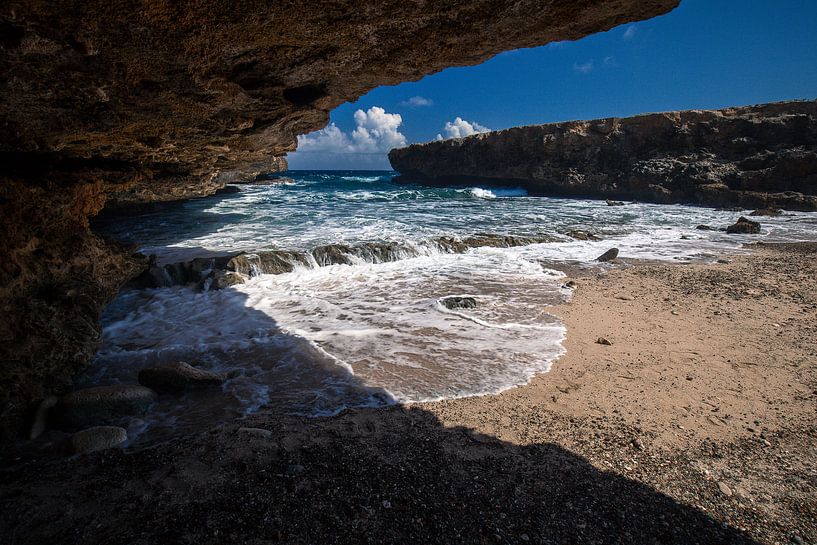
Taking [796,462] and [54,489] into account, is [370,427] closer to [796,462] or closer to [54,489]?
[54,489]

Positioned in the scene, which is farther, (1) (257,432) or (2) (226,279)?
(2) (226,279)

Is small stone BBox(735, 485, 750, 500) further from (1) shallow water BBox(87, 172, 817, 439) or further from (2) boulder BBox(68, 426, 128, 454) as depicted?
(2) boulder BBox(68, 426, 128, 454)

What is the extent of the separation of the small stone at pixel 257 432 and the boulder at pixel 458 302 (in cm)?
400

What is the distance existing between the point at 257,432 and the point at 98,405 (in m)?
1.76

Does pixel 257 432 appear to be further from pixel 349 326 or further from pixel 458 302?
pixel 458 302

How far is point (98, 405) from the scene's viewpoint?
3734 mm

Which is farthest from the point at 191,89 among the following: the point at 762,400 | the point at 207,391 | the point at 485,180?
the point at 485,180

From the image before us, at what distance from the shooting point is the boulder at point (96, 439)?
3.24m

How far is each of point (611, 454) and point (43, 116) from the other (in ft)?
19.0

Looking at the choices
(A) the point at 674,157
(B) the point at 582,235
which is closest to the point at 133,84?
(B) the point at 582,235

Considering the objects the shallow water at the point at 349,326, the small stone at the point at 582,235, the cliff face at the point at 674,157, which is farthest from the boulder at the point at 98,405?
the cliff face at the point at 674,157

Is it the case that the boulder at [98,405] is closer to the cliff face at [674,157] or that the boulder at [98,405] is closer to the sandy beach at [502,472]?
the sandy beach at [502,472]

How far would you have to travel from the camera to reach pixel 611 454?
3.20m

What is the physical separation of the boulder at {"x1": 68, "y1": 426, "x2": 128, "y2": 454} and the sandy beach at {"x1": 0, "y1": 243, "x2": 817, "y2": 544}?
0.41 feet
